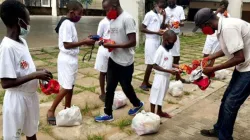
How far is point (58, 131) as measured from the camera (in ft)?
12.2

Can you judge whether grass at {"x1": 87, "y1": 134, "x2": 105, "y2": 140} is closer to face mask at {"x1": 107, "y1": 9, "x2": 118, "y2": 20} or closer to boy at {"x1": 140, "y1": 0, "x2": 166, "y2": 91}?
face mask at {"x1": 107, "y1": 9, "x2": 118, "y2": 20}

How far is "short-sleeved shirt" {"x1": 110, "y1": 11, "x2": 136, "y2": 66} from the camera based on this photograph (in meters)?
3.66

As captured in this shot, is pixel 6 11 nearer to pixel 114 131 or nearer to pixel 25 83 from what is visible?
pixel 25 83

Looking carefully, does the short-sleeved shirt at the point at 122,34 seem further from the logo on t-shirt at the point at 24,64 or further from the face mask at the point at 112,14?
the logo on t-shirt at the point at 24,64

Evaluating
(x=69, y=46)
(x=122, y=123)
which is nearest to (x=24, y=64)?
(x=69, y=46)

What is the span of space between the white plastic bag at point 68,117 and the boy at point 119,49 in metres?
0.34

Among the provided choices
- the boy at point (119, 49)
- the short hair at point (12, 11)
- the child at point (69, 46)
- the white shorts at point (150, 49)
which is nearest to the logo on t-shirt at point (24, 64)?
the short hair at point (12, 11)

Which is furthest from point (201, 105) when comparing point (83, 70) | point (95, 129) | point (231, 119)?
point (83, 70)

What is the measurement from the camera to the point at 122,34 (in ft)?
12.2

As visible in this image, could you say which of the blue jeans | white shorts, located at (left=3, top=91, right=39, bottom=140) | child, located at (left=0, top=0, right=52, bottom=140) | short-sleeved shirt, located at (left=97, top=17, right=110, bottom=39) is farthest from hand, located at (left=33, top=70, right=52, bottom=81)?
short-sleeved shirt, located at (left=97, top=17, right=110, bottom=39)

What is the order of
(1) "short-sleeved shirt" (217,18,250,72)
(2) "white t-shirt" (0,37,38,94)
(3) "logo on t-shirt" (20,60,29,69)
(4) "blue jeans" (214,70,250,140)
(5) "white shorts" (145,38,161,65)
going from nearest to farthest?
(2) "white t-shirt" (0,37,38,94) → (3) "logo on t-shirt" (20,60,29,69) → (1) "short-sleeved shirt" (217,18,250,72) → (4) "blue jeans" (214,70,250,140) → (5) "white shorts" (145,38,161,65)

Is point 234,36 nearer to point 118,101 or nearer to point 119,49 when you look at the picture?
point 119,49

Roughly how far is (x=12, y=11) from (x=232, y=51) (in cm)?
216

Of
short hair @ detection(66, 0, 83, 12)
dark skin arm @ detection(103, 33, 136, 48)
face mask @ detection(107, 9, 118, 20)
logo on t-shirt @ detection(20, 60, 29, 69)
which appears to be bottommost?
logo on t-shirt @ detection(20, 60, 29, 69)
